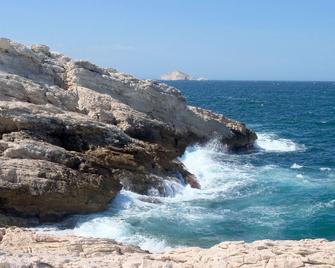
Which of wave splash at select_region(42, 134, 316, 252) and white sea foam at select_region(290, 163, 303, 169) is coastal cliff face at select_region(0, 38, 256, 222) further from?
white sea foam at select_region(290, 163, 303, 169)

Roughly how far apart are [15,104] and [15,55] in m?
10.00

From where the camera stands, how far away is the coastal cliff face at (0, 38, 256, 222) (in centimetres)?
2372

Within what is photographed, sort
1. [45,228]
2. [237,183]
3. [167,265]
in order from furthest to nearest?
1. [237,183]
2. [45,228]
3. [167,265]

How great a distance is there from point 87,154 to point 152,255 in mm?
16149

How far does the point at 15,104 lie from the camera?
28.0m

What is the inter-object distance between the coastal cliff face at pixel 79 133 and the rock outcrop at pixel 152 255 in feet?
28.9

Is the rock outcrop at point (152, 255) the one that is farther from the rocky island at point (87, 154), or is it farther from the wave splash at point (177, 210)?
the wave splash at point (177, 210)

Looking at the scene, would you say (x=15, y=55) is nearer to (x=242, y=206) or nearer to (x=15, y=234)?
(x=242, y=206)

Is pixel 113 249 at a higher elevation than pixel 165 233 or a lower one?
higher

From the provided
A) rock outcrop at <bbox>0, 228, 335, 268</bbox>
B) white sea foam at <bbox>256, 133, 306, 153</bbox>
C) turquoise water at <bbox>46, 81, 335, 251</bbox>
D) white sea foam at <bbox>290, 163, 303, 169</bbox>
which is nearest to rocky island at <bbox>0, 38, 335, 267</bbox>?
rock outcrop at <bbox>0, 228, 335, 268</bbox>

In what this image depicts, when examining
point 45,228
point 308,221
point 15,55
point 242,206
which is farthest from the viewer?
point 15,55

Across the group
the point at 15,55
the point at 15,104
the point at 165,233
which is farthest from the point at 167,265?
the point at 15,55

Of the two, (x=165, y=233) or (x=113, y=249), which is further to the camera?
(x=165, y=233)

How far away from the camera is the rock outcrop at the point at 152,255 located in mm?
11867
